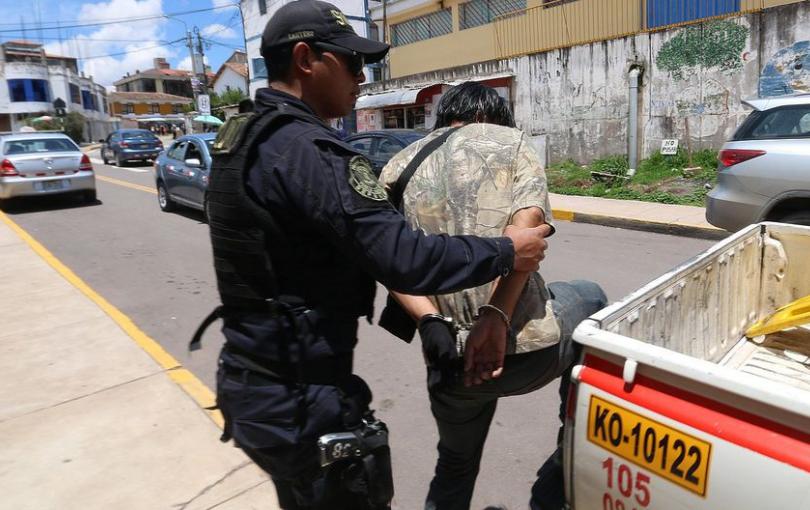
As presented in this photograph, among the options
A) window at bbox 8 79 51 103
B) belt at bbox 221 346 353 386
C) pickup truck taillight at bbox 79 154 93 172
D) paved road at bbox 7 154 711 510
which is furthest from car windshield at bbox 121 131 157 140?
window at bbox 8 79 51 103

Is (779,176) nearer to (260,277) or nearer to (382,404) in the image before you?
(382,404)

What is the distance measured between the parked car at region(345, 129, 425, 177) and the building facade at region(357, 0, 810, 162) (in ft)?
18.1

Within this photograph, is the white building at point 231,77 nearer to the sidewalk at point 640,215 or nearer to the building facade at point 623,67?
the building facade at point 623,67

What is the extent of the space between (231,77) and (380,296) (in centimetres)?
5006

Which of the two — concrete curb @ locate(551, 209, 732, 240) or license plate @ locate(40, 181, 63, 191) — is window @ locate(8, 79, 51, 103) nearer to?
license plate @ locate(40, 181, 63, 191)

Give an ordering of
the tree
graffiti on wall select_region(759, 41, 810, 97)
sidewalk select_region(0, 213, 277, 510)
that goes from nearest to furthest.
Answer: sidewalk select_region(0, 213, 277, 510), graffiti on wall select_region(759, 41, 810, 97), the tree

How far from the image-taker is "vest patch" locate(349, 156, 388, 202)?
141 centimetres

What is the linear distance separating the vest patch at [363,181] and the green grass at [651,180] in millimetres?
9498

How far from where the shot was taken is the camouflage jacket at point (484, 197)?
1.77m

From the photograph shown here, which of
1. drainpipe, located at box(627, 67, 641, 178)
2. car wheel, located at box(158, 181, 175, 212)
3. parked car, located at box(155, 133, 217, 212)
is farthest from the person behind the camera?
drainpipe, located at box(627, 67, 641, 178)

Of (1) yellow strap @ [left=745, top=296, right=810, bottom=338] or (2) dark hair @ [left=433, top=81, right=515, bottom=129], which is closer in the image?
(2) dark hair @ [left=433, top=81, right=515, bottom=129]

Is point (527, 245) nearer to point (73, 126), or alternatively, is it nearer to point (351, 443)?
point (351, 443)

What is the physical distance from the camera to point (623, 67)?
501 inches

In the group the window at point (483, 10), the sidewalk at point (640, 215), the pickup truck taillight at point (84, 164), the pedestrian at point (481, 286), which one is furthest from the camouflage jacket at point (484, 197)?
the window at point (483, 10)
